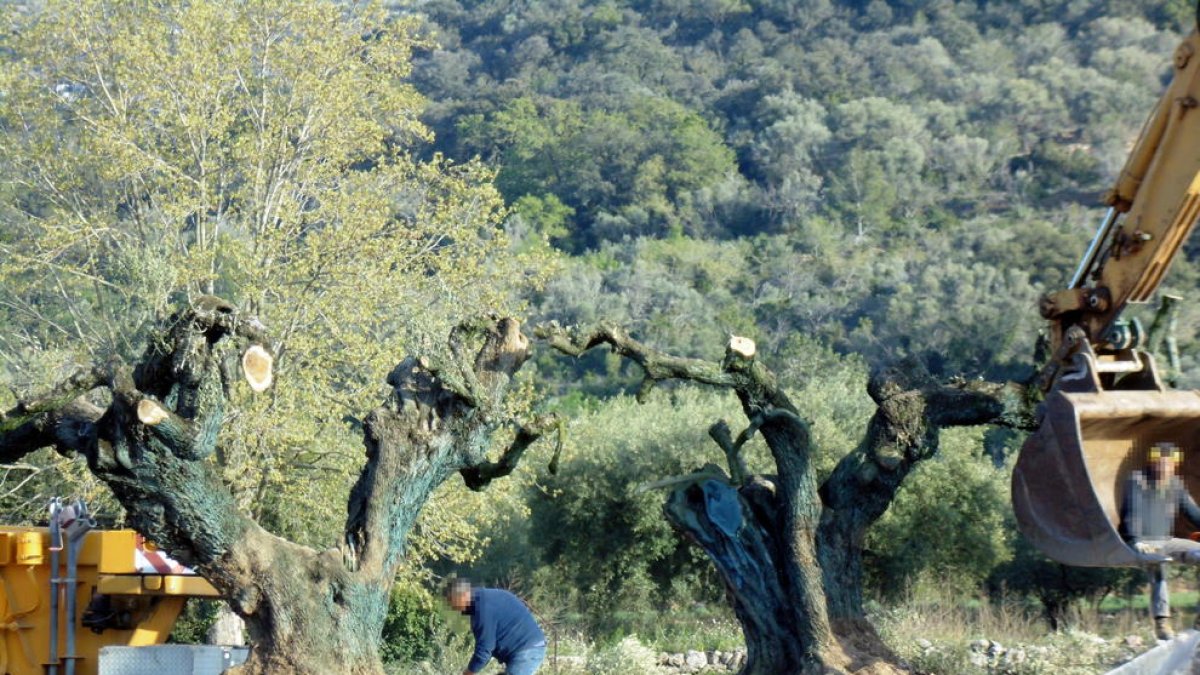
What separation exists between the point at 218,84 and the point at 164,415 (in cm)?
1379

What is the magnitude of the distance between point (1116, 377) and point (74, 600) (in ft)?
29.3

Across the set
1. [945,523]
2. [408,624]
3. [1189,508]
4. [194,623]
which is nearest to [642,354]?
[1189,508]

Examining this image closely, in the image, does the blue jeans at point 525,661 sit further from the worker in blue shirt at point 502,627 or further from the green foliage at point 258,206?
the green foliage at point 258,206

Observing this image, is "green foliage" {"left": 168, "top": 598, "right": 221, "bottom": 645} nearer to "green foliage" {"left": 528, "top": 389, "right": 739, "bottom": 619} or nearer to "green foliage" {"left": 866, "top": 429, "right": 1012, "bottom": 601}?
"green foliage" {"left": 528, "top": 389, "right": 739, "bottom": 619}

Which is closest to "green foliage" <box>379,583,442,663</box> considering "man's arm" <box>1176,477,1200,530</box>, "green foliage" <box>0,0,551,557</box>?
"green foliage" <box>0,0,551,557</box>

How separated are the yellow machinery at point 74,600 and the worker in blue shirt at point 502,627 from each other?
3.30 m

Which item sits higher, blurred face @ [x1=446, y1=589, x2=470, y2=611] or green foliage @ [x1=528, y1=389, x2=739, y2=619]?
green foliage @ [x1=528, y1=389, x2=739, y2=619]

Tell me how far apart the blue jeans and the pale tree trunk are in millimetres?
1594

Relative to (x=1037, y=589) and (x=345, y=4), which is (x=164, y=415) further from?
(x=1037, y=589)

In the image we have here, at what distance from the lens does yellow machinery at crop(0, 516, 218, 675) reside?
13.2 metres

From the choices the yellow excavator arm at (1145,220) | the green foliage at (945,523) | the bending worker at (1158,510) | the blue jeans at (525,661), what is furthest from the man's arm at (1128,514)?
the green foliage at (945,523)

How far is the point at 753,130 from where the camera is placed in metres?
106

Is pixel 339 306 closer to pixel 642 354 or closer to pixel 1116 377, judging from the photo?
pixel 642 354

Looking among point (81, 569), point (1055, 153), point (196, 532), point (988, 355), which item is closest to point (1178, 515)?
point (196, 532)
